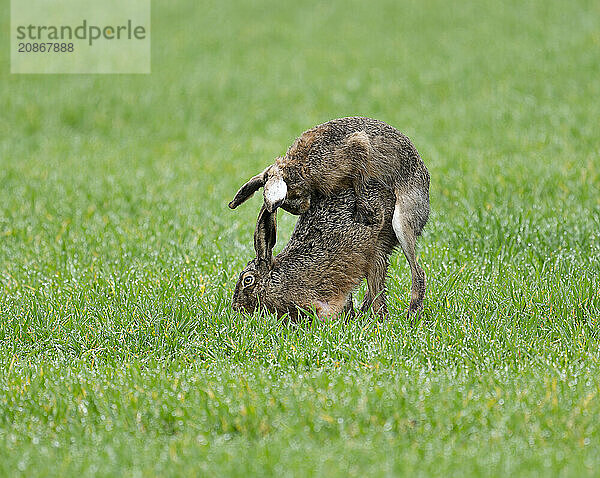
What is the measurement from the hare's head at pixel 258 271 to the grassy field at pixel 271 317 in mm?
117

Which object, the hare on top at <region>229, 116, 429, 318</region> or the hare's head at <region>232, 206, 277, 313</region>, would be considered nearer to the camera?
the hare on top at <region>229, 116, 429, 318</region>

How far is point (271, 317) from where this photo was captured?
482 cm

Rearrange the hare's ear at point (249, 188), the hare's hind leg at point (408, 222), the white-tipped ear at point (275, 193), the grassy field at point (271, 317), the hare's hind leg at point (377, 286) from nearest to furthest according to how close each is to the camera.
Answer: the grassy field at point (271, 317), the white-tipped ear at point (275, 193), the hare's hind leg at point (408, 222), the hare's ear at point (249, 188), the hare's hind leg at point (377, 286)

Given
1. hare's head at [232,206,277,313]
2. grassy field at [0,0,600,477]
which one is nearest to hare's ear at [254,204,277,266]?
hare's head at [232,206,277,313]

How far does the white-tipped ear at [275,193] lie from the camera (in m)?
4.32

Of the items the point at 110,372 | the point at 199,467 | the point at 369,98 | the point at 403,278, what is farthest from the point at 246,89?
the point at 199,467

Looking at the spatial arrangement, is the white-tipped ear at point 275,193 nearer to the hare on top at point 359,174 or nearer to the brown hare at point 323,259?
the hare on top at point 359,174

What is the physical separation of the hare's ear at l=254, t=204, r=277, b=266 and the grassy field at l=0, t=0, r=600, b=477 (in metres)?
0.42

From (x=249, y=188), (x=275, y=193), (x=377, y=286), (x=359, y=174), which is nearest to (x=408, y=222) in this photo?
(x=359, y=174)

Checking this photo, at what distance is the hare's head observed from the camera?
4586 mm

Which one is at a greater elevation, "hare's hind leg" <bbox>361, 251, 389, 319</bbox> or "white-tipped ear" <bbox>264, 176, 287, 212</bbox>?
"white-tipped ear" <bbox>264, 176, 287, 212</bbox>

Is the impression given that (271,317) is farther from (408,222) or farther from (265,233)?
(408,222)

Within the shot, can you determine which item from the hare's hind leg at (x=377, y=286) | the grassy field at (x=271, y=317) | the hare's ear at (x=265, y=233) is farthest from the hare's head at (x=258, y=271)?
the hare's hind leg at (x=377, y=286)

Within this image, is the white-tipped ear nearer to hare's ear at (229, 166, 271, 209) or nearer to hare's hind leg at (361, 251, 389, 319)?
hare's ear at (229, 166, 271, 209)
